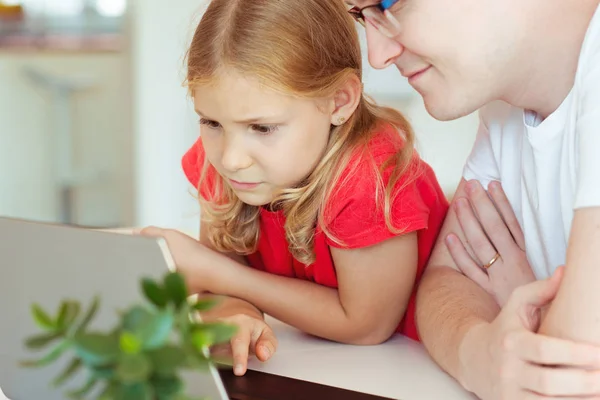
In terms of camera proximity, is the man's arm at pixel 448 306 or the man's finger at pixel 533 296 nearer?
the man's finger at pixel 533 296

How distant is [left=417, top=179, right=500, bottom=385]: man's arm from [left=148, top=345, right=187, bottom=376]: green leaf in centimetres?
65

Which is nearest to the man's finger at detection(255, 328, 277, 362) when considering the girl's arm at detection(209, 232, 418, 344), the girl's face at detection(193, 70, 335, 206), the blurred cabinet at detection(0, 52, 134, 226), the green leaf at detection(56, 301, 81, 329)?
the girl's arm at detection(209, 232, 418, 344)

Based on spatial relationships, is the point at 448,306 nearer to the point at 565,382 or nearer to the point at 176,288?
the point at 565,382

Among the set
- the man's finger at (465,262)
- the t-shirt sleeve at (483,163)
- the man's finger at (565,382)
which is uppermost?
the t-shirt sleeve at (483,163)

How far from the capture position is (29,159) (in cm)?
459

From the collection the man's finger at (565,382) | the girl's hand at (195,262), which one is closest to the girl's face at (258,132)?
the girl's hand at (195,262)

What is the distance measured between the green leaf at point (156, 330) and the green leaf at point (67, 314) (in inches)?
1.7

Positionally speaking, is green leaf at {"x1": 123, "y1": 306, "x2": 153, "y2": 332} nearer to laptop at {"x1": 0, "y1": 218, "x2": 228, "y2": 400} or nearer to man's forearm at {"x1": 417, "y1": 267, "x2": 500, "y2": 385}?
laptop at {"x1": 0, "y1": 218, "x2": 228, "y2": 400}

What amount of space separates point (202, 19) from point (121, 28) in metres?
3.32

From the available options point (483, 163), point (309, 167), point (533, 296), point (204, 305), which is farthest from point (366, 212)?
point (204, 305)

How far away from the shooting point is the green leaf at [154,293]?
0.38 metres

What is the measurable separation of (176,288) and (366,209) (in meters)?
0.85

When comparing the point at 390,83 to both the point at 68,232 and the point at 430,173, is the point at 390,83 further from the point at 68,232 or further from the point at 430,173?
the point at 68,232

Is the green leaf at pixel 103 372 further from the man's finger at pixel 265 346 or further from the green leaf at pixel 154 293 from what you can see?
the man's finger at pixel 265 346
